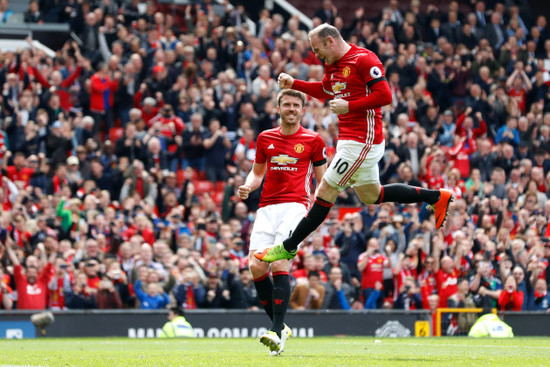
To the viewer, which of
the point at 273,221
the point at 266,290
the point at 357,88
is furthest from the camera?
the point at 266,290

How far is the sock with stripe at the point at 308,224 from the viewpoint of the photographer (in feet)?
30.8

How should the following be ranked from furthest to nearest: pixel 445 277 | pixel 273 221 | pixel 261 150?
pixel 445 277, pixel 261 150, pixel 273 221

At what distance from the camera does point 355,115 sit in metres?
9.28

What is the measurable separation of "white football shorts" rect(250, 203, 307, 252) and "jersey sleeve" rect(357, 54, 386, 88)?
1.71 metres

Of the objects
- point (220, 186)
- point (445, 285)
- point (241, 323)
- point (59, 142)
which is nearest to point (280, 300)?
point (241, 323)

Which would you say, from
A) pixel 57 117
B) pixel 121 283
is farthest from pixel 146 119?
pixel 121 283

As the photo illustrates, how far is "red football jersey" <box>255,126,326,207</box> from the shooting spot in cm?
1025

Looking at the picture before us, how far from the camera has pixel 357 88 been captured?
9.23 metres

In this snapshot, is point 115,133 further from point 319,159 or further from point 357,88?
point 357,88

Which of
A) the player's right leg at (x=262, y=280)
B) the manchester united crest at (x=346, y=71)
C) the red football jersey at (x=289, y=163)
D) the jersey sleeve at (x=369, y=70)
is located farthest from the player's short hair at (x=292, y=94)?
the player's right leg at (x=262, y=280)

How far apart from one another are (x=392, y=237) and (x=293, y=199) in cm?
864

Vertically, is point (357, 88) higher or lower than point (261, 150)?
higher

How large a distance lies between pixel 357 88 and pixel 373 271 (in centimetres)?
877

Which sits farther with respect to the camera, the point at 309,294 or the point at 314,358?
the point at 309,294
